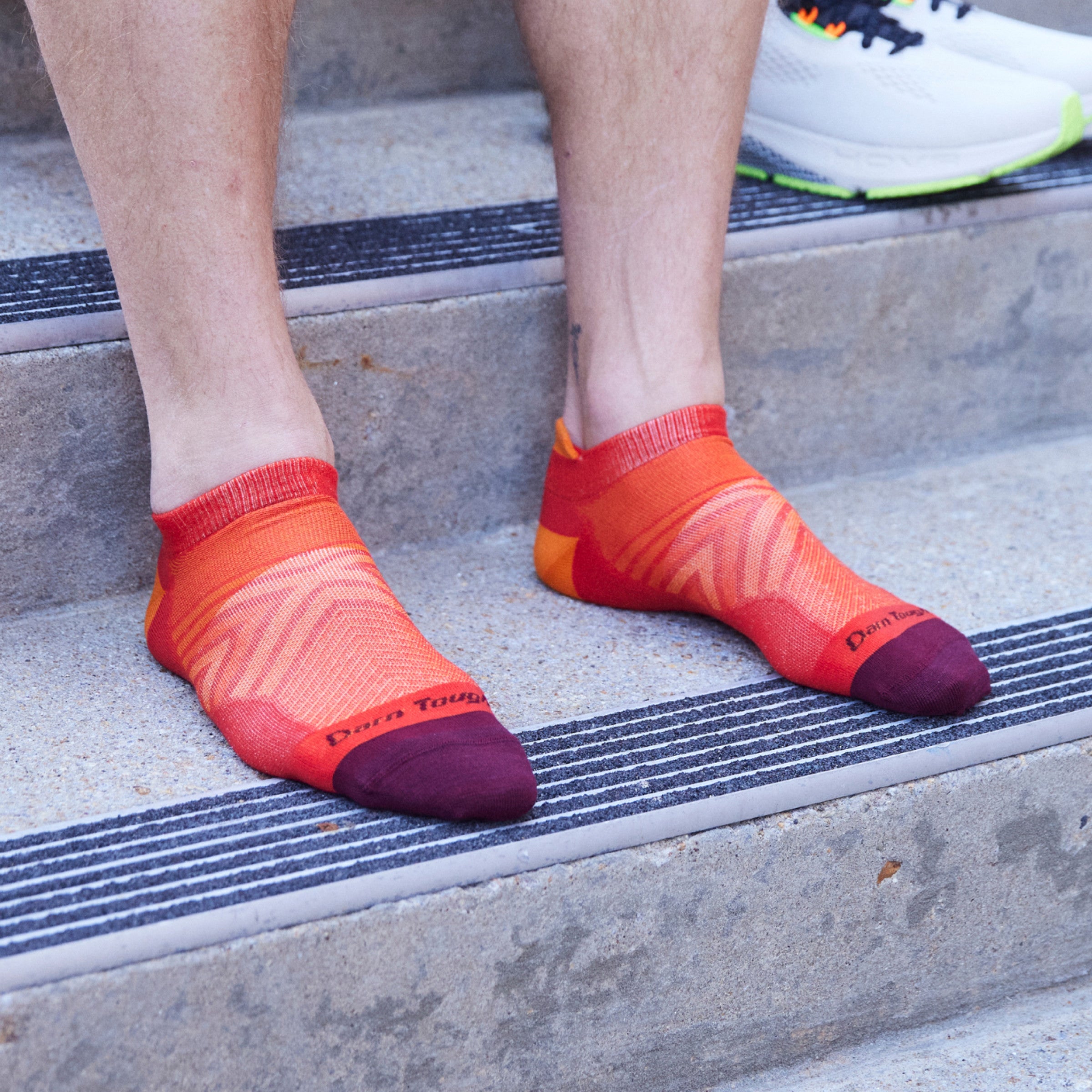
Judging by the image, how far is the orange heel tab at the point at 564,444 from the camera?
97 centimetres

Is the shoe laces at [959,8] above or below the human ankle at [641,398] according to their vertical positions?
above

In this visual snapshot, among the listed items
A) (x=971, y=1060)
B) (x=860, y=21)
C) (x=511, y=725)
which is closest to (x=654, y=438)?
(x=511, y=725)

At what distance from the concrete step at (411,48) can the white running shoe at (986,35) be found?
366 millimetres

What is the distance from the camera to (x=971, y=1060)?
0.78 meters

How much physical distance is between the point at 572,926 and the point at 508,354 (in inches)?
22.1

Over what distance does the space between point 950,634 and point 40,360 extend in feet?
2.36

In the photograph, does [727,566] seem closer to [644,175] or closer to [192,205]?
[644,175]

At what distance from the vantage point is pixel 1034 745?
2.57 ft

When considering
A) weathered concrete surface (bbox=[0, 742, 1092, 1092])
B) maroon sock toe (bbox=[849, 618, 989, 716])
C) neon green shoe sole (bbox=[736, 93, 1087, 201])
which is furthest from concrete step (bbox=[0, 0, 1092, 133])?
weathered concrete surface (bbox=[0, 742, 1092, 1092])

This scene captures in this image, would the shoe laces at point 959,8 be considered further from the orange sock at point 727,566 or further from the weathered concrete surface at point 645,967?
the weathered concrete surface at point 645,967

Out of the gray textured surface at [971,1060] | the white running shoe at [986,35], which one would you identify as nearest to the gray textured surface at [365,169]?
the white running shoe at [986,35]

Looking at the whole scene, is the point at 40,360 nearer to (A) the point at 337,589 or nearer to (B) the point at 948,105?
(A) the point at 337,589

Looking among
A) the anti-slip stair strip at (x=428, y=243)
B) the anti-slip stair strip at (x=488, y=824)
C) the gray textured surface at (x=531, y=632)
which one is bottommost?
the gray textured surface at (x=531, y=632)

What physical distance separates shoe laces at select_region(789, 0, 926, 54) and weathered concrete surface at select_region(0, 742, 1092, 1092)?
833 mm
